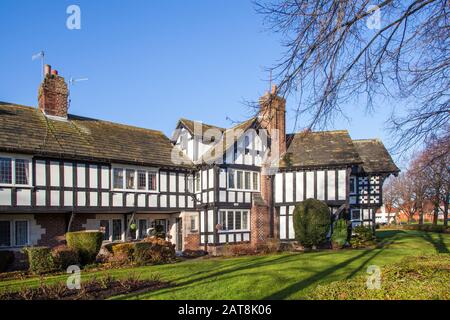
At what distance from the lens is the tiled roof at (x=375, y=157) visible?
92.3ft

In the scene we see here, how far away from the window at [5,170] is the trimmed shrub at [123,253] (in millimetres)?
5771

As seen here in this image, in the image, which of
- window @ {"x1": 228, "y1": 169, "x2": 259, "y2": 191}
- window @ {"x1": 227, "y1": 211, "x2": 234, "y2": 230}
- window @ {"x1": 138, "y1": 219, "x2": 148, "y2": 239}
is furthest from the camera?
window @ {"x1": 228, "y1": 169, "x2": 259, "y2": 191}

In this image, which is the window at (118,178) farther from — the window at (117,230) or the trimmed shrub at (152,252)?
the trimmed shrub at (152,252)

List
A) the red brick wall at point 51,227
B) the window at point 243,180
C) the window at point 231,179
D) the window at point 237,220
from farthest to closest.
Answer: the window at point 237,220
the window at point 243,180
the window at point 231,179
the red brick wall at point 51,227

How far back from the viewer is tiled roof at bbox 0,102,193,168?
59.5ft

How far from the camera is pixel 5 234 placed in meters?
17.8

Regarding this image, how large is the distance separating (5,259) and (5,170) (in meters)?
4.06

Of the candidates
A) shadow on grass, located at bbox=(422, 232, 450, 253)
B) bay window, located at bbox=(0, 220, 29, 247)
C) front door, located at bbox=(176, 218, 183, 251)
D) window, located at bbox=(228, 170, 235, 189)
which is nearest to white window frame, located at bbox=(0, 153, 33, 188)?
bay window, located at bbox=(0, 220, 29, 247)

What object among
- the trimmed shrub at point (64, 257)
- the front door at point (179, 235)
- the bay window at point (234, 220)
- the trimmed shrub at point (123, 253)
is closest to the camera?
the trimmed shrub at point (64, 257)

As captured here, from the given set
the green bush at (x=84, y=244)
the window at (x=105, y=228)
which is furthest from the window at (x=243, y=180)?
the green bush at (x=84, y=244)

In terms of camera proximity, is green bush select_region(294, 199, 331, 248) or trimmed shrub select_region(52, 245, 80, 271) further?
green bush select_region(294, 199, 331, 248)

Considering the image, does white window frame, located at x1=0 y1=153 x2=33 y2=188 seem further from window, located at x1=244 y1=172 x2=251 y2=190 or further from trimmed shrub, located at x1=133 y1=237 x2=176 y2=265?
window, located at x1=244 y1=172 x2=251 y2=190

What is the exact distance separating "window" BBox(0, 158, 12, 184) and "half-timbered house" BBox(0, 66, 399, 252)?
42mm
